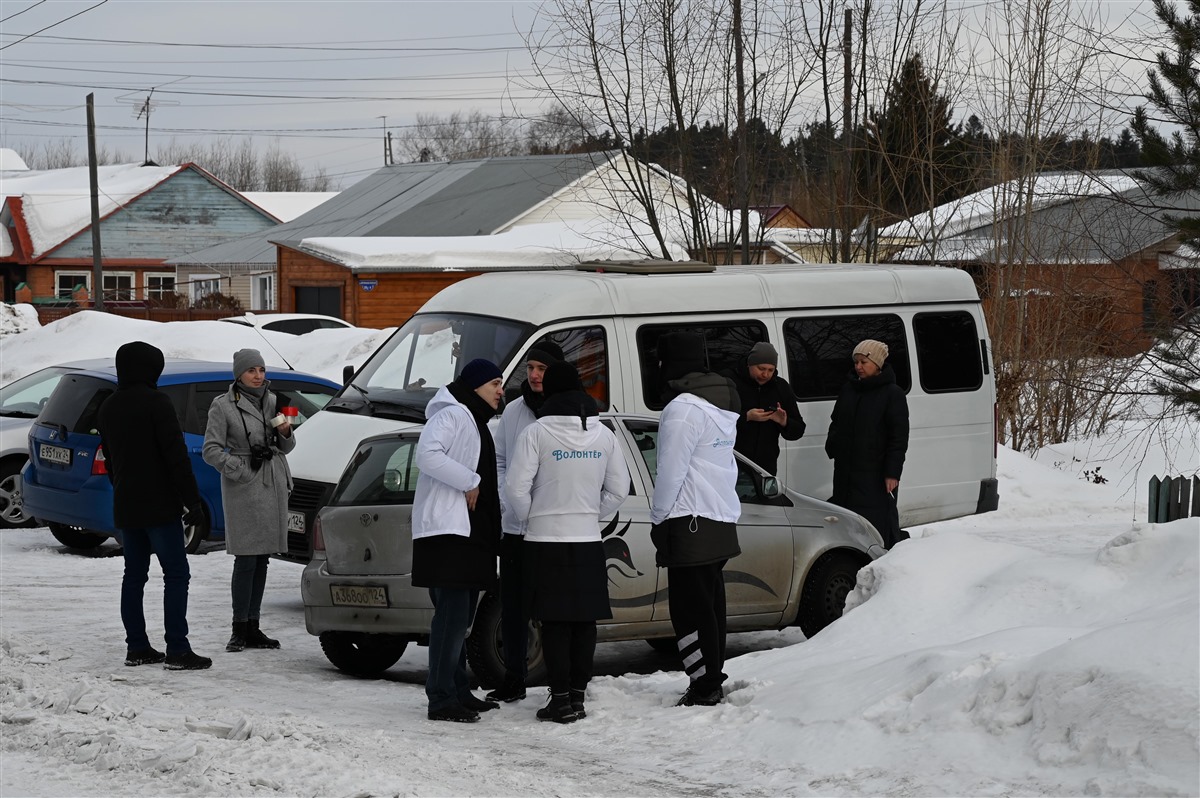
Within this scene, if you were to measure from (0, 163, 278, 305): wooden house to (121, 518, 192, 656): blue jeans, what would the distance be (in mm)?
51910

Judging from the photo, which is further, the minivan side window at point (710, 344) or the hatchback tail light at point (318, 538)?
the minivan side window at point (710, 344)

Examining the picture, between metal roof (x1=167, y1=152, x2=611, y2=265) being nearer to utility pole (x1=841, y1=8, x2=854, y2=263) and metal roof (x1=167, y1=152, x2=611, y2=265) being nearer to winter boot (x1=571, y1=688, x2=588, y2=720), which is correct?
utility pole (x1=841, y1=8, x2=854, y2=263)

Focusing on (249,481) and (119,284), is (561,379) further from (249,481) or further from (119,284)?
(119,284)

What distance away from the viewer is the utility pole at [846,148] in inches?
715

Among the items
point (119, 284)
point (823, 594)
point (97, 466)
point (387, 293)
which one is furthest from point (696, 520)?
point (119, 284)

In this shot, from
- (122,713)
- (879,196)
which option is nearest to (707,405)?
(122,713)

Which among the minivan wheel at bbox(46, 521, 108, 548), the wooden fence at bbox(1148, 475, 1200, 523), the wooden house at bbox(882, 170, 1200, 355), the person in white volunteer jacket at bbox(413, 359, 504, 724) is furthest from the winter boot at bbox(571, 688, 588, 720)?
the wooden house at bbox(882, 170, 1200, 355)

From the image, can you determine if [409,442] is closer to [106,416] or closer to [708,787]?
[106,416]

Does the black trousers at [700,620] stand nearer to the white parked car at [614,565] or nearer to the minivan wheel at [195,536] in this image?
the white parked car at [614,565]

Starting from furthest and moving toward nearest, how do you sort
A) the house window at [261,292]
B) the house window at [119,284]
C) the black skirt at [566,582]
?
the house window at [119,284] → the house window at [261,292] → the black skirt at [566,582]

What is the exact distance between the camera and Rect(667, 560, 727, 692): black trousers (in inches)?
277

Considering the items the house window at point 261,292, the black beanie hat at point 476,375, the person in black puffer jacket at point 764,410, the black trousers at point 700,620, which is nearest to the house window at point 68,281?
the house window at point 261,292

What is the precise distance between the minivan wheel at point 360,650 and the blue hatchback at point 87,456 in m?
4.15

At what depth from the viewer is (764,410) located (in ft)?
34.0
